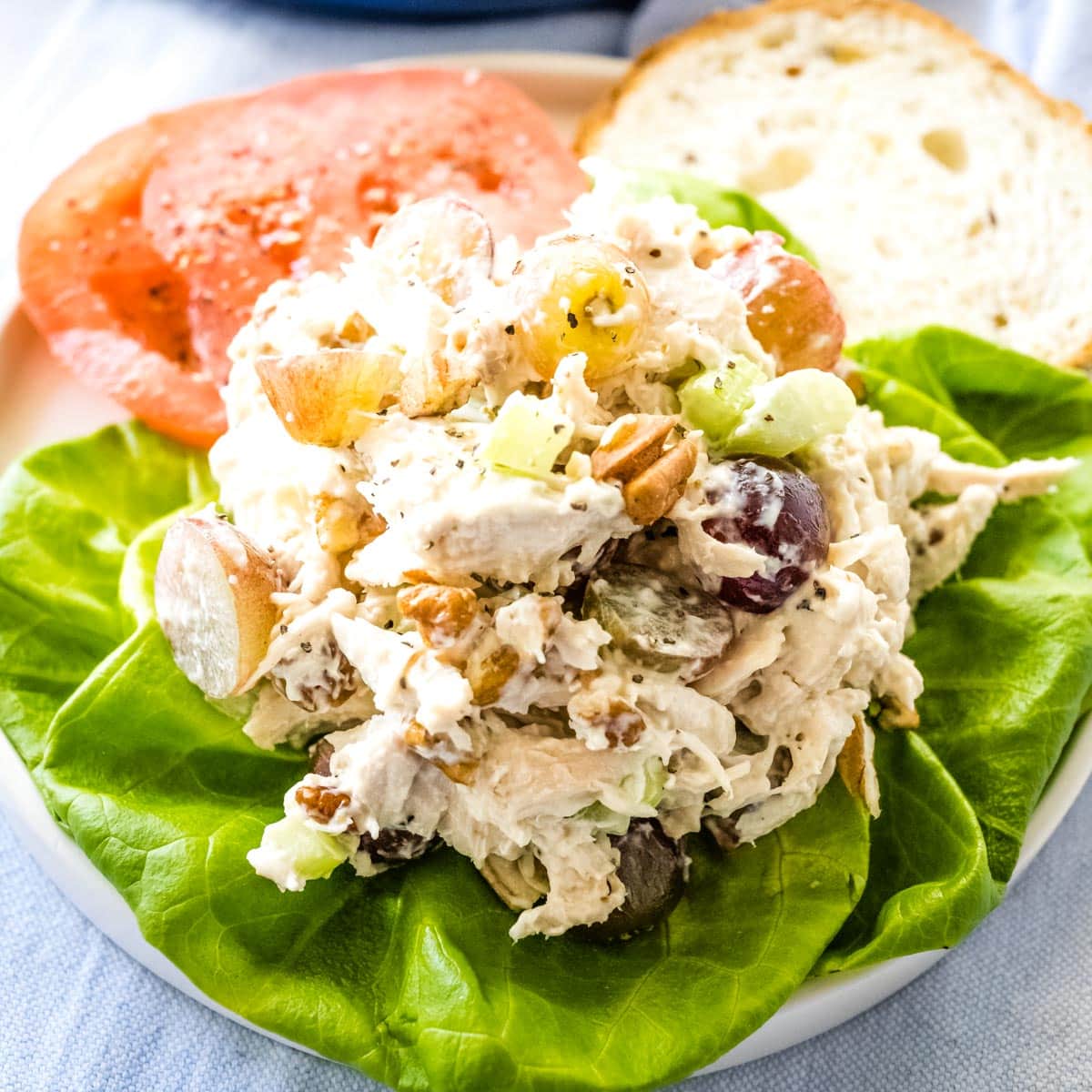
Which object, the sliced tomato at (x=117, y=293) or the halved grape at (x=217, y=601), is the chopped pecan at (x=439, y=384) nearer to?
the halved grape at (x=217, y=601)

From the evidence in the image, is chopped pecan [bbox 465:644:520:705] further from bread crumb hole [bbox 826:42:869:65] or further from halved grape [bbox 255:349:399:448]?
bread crumb hole [bbox 826:42:869:65]

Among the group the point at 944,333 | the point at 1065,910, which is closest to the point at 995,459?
the point at 944,333

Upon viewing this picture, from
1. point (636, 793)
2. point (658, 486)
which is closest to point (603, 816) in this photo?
point (636, 793)

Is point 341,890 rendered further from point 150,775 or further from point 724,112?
point 724,112

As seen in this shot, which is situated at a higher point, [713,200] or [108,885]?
[713,200]

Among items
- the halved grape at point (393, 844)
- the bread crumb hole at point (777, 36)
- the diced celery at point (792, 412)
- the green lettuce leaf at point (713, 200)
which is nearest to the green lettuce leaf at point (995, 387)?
the green lettuce leaf at point (713, 200)

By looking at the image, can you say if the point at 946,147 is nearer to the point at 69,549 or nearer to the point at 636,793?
the point at 636,793
